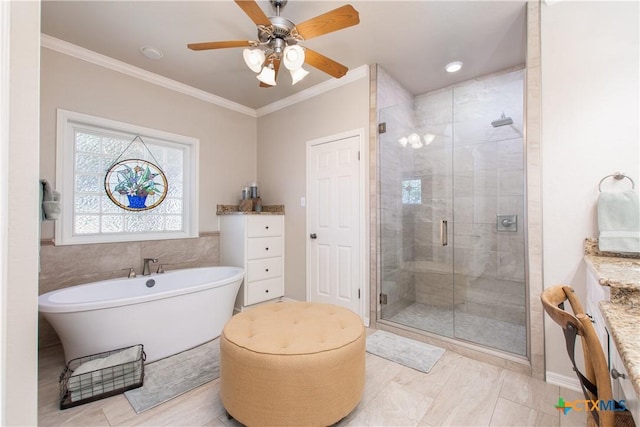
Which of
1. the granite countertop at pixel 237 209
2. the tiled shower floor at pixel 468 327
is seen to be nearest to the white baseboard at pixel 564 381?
the tiled shower floor at pixel 468 327

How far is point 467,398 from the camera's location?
5.60ft

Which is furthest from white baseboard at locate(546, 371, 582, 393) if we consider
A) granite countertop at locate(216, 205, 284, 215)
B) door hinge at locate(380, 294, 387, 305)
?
granite countertop at locate(216, 205, 284, 215)

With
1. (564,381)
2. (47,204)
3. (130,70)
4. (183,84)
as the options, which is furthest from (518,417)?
(130,70)

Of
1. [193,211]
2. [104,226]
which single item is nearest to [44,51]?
[104,226]

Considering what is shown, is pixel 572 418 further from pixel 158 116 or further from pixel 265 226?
pixel 158 116

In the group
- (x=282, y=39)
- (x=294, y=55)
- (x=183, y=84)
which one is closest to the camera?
(x=294, y=55)

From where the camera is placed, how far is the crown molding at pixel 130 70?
2.37 m

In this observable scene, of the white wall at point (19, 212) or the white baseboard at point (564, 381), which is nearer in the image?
the white wall at point (19, 212)

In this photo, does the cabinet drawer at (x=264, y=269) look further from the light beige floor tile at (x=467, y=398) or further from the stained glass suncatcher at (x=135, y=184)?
the light beige floor tile at (x=467, y=398)

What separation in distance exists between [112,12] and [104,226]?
1.88 m

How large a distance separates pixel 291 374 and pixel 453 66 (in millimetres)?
3112

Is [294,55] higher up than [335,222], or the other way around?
[294,55]

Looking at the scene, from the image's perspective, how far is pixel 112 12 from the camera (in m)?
2.04

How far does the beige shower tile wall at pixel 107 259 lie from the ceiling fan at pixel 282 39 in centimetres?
208
